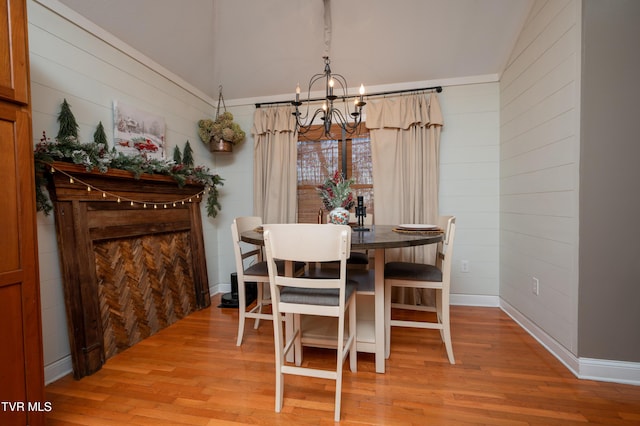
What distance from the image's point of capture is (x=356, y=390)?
172cm

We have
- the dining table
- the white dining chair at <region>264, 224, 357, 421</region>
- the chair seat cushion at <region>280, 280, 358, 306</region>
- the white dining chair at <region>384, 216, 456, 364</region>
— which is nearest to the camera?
the white dining chair at <region>264, 224, 357, 421</region>

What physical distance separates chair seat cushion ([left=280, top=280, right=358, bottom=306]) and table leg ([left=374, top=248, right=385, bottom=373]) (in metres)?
0.29

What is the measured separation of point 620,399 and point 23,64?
332 centimetres

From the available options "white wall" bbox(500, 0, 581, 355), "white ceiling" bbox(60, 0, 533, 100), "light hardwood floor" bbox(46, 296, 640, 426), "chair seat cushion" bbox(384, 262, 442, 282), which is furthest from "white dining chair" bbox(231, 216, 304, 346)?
"white wall" bbox(500, 0, 581, 355)

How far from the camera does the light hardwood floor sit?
4.96 feet

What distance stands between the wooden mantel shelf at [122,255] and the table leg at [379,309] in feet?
5.96

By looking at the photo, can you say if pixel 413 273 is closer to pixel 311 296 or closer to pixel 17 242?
pixel 311 296

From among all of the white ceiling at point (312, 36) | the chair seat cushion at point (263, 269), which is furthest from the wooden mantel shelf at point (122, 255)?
the white ceiling at point (312, 36)

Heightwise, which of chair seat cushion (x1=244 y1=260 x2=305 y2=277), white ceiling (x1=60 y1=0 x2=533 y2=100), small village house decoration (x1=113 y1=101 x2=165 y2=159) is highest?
white ceiling (x1=60 y1=0 x2=533 y2=100)

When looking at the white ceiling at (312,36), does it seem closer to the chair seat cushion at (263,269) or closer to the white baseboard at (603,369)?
the chair seat cushion at (263,269)

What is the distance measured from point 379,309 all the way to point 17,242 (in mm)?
1809

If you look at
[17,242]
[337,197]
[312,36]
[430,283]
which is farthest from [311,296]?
[312,36]

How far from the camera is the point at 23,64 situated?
4.20ft

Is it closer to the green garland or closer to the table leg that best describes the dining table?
the table leg
